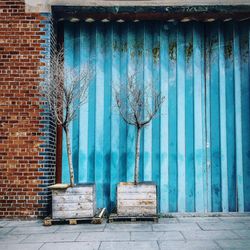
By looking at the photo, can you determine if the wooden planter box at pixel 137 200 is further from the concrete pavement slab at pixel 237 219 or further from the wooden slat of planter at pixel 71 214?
the concrete pavement slab at pixel 237 219

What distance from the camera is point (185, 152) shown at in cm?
788

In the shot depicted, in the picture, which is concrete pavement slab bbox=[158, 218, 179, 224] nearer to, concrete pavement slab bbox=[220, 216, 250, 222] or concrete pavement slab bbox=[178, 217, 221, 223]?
concrete pavement slab bbox=[178, 217, 221, 223]

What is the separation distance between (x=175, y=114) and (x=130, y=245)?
3542 mm

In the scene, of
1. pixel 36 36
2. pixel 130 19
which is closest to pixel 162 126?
pixel 130 19

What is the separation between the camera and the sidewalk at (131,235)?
5105mm

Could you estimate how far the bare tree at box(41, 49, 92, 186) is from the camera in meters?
6.75

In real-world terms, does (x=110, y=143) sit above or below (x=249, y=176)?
above

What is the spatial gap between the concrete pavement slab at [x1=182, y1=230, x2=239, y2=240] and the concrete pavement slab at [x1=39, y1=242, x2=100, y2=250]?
1434mm

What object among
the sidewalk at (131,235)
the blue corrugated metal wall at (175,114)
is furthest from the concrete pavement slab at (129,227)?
the blue corrugated metal wall at (175,114)

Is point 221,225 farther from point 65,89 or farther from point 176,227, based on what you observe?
point 65,89

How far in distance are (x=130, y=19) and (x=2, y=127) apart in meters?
3.53

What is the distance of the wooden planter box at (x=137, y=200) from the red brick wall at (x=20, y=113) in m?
1.58

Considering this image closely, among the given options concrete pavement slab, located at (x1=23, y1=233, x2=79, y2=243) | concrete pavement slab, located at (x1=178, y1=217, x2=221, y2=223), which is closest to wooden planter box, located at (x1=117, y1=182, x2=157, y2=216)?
concrete pavement slab, located at (x1=178, y1=217, x2=221, y2=223)

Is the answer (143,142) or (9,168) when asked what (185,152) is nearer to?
(143,142)
